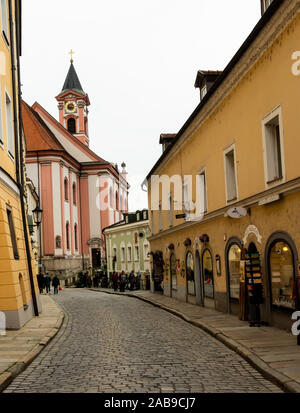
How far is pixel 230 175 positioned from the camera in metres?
16.9

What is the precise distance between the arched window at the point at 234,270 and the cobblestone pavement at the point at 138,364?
201 cm

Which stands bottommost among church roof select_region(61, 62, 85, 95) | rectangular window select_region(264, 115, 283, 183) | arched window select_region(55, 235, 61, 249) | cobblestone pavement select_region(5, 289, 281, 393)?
cobblestone pavement select_region(5, 289, 281, 393)

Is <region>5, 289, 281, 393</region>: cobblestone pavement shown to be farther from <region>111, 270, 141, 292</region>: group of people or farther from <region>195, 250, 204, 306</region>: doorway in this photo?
<region>111, 270, 141, 292</region>: group of people

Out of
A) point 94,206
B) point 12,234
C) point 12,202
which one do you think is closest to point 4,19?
point 12,202

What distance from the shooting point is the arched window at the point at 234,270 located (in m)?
16.1

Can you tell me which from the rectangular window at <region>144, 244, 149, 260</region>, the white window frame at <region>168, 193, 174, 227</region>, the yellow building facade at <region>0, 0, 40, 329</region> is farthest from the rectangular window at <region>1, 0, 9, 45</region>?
the rectangular window at <region>144, 244, 149, 260</region>

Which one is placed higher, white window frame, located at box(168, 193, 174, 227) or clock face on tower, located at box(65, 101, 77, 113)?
clock face on tower, located at box(65, 101, 77, 113)

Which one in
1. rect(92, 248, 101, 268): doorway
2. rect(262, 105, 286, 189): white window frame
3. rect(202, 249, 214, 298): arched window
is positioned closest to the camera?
rect(262, 105, 286, 189): white window frame

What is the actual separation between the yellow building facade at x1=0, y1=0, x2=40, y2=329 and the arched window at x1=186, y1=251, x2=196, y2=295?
6.27m

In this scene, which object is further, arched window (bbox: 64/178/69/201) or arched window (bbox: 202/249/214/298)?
arched window (bbox: 64/178/69/201)

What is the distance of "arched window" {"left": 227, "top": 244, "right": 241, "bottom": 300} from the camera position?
52.9 ft

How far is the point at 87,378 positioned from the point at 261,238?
7.08 meters
